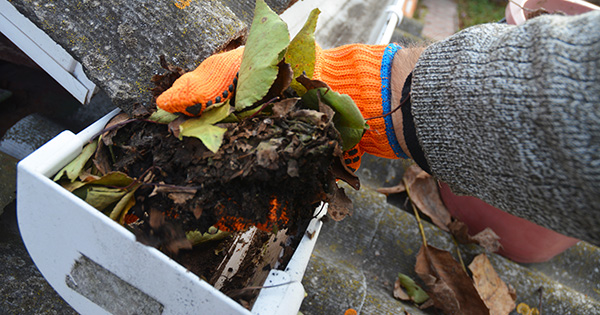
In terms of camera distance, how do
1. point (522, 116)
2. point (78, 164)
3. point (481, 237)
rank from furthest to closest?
1. point (481, 237)
2. point (78, 164)
3. point (522, 116)

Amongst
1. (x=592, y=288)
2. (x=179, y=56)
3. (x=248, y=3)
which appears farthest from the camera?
(x=592, y=288)

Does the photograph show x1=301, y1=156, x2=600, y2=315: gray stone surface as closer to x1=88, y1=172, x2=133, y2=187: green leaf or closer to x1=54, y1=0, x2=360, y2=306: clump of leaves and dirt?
x1=54, y1=0, x2=360, y2=306: clump of leaves and dirt

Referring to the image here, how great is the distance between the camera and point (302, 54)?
0.91 meters

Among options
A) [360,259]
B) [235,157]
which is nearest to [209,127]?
[235,157]

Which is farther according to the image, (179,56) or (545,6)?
(545,6)

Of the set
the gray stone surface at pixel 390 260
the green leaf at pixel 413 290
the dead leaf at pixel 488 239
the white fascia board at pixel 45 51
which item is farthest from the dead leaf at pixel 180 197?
the dead leaf at pixel 488 239

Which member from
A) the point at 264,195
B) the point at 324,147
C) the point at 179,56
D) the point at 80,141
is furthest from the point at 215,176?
the point at 179,56

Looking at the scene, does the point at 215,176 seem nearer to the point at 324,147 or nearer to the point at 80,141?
the point at 324,147

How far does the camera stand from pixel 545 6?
1.85m

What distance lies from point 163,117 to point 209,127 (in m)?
0.14

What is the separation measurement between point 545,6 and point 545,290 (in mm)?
1319

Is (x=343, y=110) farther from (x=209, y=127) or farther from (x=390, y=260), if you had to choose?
(x=390, y=260)

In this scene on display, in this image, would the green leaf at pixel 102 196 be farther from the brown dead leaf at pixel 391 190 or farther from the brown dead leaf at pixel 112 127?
the brown dead leaf at pixel 391 190

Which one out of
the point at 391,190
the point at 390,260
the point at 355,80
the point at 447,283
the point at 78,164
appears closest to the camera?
the point at 78,164
